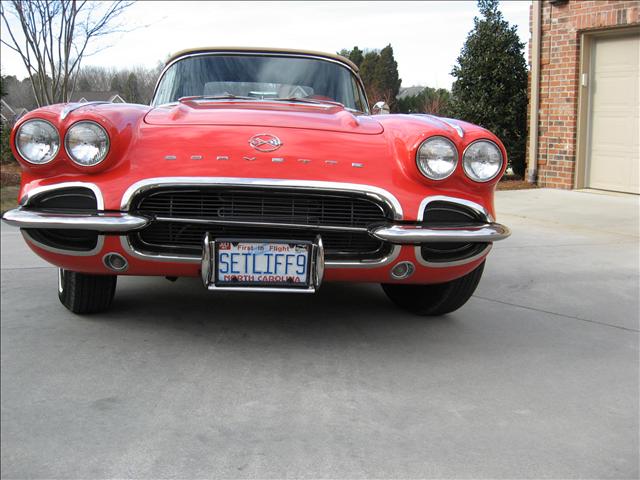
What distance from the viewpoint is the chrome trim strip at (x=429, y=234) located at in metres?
2.92

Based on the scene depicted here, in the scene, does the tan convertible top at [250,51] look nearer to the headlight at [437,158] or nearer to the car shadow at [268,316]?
the car shadow at [268,316]

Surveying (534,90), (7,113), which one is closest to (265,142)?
(534,90)

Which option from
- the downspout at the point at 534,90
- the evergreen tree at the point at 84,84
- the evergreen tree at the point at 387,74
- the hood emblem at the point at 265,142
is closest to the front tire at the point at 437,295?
the hood emblem at the point at 265,142

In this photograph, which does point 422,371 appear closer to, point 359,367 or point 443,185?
point 359,367

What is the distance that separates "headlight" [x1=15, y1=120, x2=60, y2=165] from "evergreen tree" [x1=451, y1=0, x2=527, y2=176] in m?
8.63

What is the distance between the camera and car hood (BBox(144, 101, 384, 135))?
316 cm

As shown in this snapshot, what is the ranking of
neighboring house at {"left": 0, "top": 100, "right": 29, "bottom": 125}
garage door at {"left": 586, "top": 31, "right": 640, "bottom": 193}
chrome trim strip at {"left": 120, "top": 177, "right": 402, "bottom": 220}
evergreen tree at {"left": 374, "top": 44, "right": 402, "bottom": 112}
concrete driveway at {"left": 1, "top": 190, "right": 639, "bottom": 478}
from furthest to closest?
evergreen tree at {"left": 374, "top": 44, "right": 402, "bottom": 112} < neighboring house at {"left": 0, "top": 100, "right": 29, "bottom": 125} < garage door at {"left": 586, "top": 31, "right": 640, "bottom": 193} < chrome trim strip at {"left": 120, "top": 177, "right": 402, "bottom": 220} < concrete driveway at {"left": 1, "top": 190, "right": 639, "bottom": 478}

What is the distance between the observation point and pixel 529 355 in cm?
318

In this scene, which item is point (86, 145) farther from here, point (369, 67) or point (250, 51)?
point (369, 67)

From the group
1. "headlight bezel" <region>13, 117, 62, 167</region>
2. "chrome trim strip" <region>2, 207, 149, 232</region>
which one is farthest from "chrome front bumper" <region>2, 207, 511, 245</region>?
"headlight bezel" <region>13, 117, 62, 167</region>

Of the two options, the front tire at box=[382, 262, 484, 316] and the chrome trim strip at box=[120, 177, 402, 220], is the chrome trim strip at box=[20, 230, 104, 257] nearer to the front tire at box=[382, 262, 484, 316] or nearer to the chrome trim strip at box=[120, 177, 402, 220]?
the chrome trim strip at box=[120, 177, 402, 220]

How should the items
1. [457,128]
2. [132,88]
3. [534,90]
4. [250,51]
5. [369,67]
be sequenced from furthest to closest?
1. [369,67]
2. [534,90]
3. [132,88]
4. [250,51]
5. [457,128]

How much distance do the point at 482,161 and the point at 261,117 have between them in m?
0.99

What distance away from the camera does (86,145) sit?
299 centimetres
